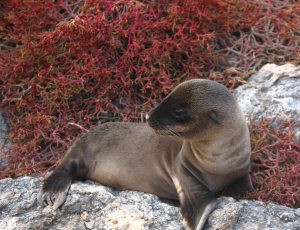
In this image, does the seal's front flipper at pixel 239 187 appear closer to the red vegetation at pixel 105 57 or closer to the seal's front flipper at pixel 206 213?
Result: the seal's front flipper at pixel 206 213

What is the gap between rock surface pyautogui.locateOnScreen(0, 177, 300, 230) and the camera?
11.5 feet

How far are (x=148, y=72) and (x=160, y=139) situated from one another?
1.03 meters

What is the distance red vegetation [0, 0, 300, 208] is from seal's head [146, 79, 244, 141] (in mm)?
1320

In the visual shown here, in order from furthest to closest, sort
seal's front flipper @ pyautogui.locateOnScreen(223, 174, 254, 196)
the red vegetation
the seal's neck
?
1. the red vegetation
2. seal's front flipper @ pyautogui.locateOnScreen(223, 174, 254, 196)
3. the seal's neck

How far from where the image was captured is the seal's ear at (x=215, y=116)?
3531 mm

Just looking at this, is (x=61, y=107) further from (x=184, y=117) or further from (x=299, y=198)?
A: (x=299, y=198)

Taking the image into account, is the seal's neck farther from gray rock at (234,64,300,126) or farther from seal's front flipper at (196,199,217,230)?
gray rock at (234,64,300,126)

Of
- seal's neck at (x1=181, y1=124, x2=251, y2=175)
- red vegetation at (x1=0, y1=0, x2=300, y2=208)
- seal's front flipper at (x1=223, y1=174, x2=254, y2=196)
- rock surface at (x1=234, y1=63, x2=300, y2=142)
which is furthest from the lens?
red vegetation at (x1=0, y1=0, x2=300, y2=208)

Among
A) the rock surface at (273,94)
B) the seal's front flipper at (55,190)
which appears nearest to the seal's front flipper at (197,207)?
the seal's front flipper at (55,190)

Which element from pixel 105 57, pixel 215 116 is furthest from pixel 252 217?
pixel 105 57

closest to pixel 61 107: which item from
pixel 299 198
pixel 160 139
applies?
pixel 160 139

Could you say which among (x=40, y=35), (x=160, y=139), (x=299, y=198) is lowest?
(x=299, y=198)

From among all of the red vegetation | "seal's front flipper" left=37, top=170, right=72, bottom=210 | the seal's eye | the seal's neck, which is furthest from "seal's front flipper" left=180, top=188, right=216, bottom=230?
the red vegetation

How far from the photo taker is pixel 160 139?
410 centimetres
